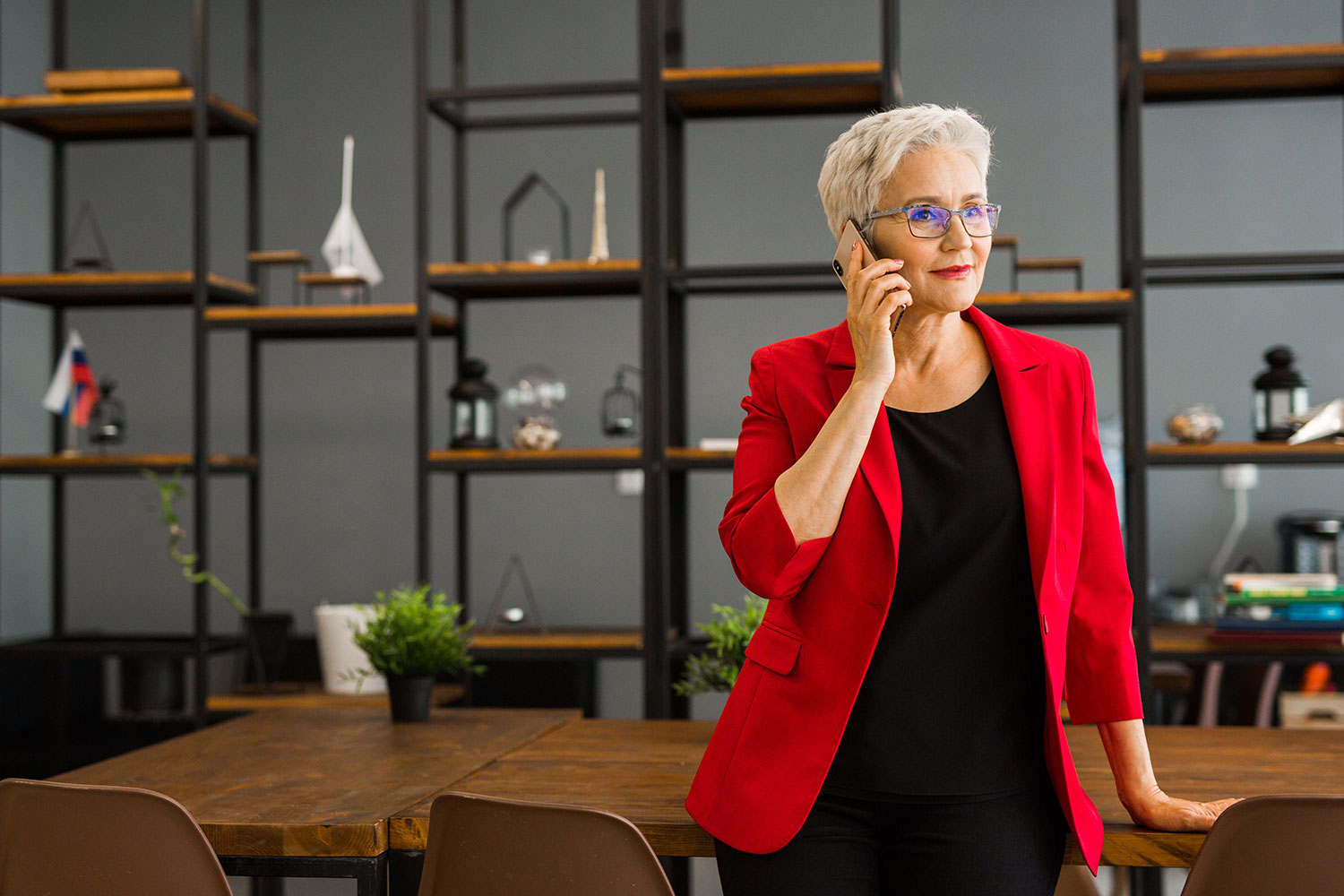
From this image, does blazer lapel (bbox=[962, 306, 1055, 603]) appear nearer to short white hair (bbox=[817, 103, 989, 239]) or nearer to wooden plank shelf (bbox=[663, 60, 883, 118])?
short white hair (bbox=[817, 103, 989, 239])

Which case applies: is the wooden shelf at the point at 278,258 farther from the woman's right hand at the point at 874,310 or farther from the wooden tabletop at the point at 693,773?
the woman's right hand at the point at 874,310

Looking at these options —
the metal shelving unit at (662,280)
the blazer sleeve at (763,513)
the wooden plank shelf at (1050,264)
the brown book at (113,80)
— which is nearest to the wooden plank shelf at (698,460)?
the metal shelving unit at (662,280)

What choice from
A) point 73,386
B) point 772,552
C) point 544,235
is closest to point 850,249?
point 772,552

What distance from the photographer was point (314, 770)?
1.89 m

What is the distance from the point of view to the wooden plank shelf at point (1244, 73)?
3.07m

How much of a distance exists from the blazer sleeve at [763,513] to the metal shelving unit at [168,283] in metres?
2.61

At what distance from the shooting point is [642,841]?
4.26 feet

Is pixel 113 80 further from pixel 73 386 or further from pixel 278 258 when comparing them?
pixel 73 386

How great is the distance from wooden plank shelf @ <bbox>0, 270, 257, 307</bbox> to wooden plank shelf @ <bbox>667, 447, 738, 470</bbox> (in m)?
1.61

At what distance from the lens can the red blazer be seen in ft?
4.20

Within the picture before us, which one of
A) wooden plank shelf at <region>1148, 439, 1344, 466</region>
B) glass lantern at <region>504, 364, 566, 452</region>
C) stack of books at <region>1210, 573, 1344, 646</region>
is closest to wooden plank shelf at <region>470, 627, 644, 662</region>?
glass lantern at <region>504, 364, 566, 452</region>

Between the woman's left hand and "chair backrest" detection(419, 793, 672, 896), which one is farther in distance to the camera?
the woman's left hand

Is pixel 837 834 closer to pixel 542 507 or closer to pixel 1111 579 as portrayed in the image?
pixel 1111 579

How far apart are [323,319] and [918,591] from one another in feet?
8.78
